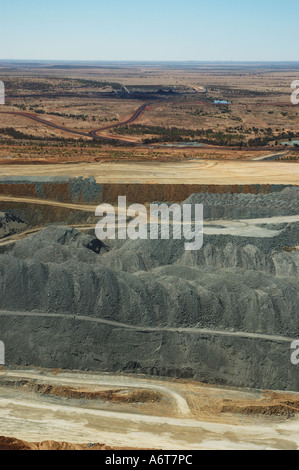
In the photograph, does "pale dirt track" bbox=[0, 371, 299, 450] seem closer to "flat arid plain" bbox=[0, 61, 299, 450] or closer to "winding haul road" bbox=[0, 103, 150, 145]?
"flat arid plain" bbox=[0, 61, 299, 450]

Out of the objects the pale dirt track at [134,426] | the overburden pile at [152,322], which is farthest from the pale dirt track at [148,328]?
the pale dirt track at [134,426]

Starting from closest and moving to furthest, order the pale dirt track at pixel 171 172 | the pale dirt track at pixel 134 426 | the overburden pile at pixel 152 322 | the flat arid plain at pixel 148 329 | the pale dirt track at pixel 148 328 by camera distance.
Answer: the pale dirt track at pixel 134 426, the flat arid plain at pixel 148 329, the overburden pile at pixel 152 322, the pale dirt track at pixel 148 328, the pale dirt track at pixel 171 172

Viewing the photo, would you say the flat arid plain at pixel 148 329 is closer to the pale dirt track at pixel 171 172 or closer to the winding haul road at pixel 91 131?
the pale dirt track at pixel 171 172

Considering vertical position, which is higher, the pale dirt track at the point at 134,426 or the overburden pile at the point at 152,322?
the overburden pile at the point at 152,322

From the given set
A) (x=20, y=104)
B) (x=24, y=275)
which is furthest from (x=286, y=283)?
(x=20, y=104)

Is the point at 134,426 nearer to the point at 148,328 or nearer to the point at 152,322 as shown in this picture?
the point at 148,328

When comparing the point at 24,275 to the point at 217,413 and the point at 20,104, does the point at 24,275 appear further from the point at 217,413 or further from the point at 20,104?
the point at 20,104
